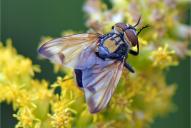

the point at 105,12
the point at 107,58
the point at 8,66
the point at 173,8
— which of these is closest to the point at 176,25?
the point at 173,8

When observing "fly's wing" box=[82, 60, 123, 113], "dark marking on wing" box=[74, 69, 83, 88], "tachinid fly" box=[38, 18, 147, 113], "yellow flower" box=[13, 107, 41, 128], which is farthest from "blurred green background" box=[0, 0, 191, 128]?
"fly's wing" box=[82, 60, 123, 113]

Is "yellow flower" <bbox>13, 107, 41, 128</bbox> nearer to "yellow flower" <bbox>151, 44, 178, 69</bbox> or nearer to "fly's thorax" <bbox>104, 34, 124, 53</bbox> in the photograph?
"fly's thorax" <bbox>104, 34, 124, 53</bbox>

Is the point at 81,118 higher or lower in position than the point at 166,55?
lower

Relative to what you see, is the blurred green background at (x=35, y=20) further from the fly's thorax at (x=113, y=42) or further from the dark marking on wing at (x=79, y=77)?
the dark marking on wing at (x=79, y=77)

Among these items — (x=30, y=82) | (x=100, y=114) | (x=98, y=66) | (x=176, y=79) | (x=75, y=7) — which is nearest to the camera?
(x=98, y=66)

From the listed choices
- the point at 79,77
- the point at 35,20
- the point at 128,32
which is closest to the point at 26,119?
the point at 79,77

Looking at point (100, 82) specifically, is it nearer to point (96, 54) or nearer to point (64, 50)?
point (96, 54)

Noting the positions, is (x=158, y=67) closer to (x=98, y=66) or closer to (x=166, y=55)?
(x=166, y=55)
